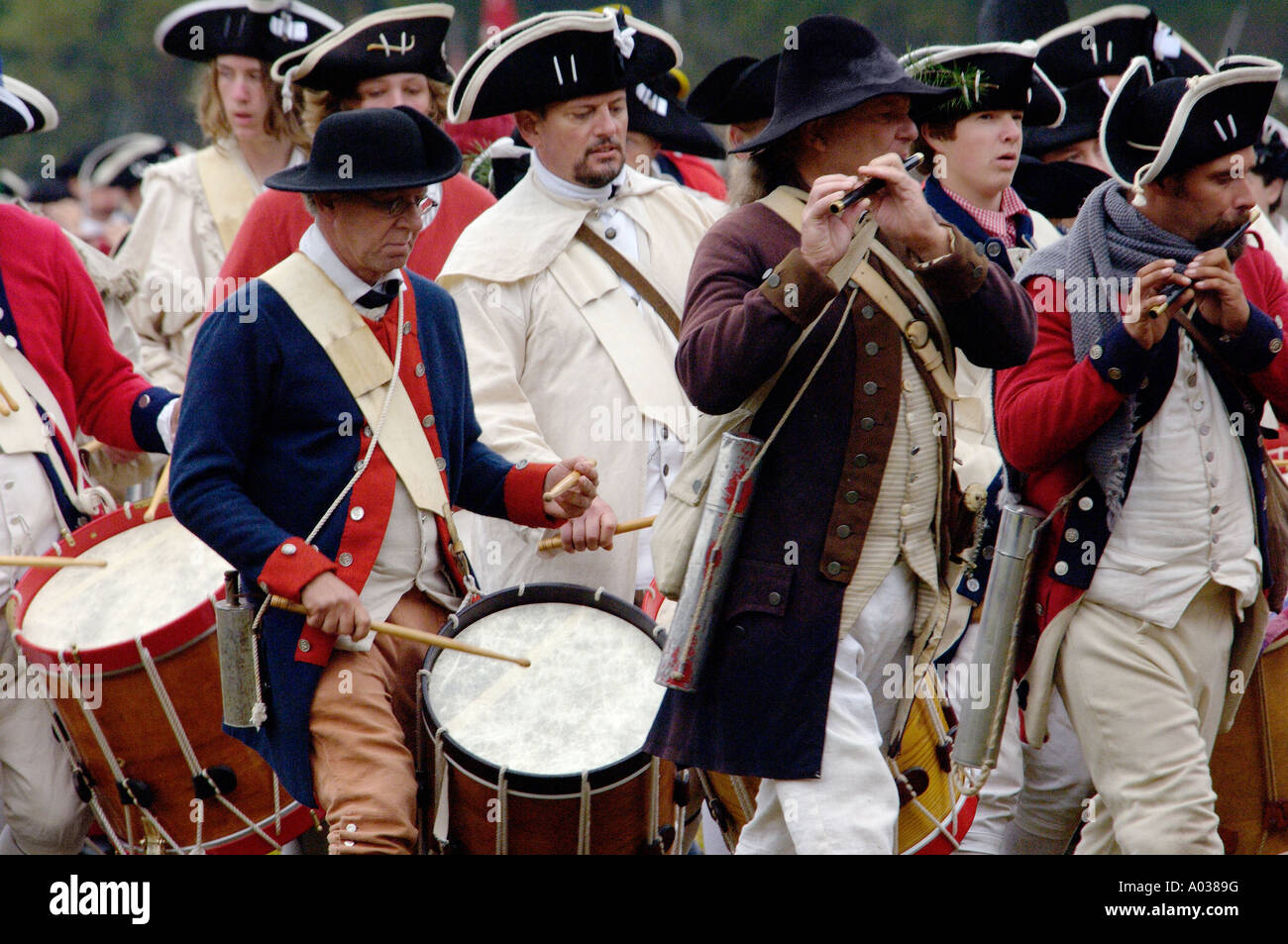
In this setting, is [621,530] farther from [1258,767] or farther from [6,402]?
[6,402]

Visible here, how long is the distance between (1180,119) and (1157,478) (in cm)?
86

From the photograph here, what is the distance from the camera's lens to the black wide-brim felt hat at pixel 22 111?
246 inches

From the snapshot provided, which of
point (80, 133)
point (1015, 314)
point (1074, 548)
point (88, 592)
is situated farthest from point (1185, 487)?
point (80, 133)

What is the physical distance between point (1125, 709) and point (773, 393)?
1207 millimetres

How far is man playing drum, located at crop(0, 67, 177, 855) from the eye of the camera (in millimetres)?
5949

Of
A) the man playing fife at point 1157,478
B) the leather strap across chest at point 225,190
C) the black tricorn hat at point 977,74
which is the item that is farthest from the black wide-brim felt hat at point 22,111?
the man playing fife at point 1157,478

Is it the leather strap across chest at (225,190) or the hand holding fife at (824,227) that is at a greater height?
the hand holding fife at (824,227)

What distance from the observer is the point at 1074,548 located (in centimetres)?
491

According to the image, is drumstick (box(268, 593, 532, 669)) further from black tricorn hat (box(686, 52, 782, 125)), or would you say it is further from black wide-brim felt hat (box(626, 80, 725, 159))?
black wide-brim felt hat (box(626, 80, 725, 159))

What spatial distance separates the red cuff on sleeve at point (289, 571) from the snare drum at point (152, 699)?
898 millimetres

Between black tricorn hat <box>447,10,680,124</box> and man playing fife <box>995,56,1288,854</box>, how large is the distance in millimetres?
1776

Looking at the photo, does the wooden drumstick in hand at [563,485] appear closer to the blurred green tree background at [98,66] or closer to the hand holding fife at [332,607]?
the hand holding fife at [332,607]

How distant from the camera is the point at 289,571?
4.62m
